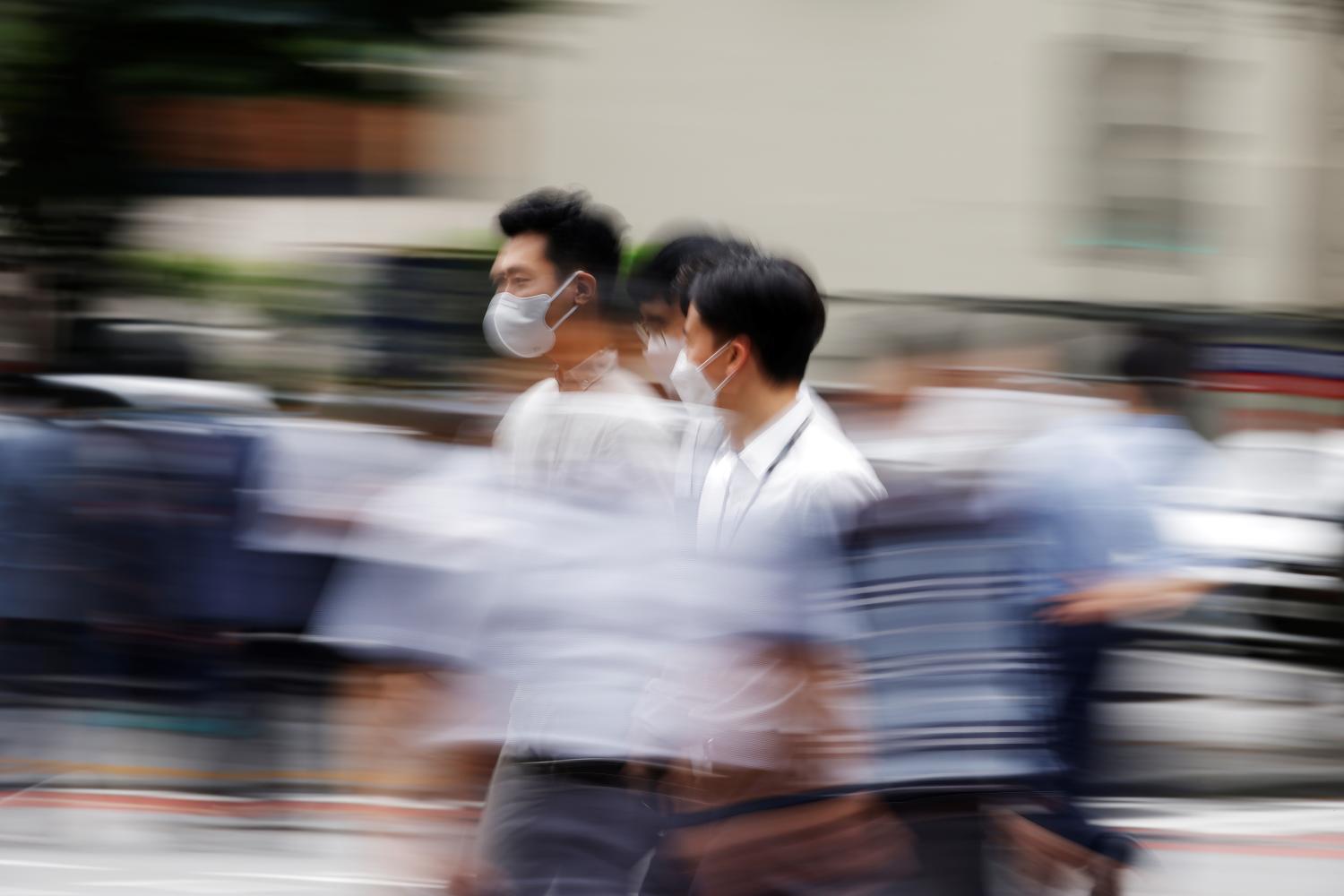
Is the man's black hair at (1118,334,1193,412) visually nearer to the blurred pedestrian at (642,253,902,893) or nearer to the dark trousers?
the blurred pedestrian at (642,253,902,893)

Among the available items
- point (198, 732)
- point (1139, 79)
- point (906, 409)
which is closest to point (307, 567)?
point (198, 732)

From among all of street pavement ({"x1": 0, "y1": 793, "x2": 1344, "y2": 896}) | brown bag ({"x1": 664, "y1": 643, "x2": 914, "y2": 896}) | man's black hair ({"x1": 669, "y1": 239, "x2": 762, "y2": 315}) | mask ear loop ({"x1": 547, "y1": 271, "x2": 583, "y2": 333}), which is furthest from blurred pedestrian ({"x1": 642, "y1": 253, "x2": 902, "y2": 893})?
Result: street pavement ({"x1": 0, "y1": 793, "x2": 1344, "y2": 896})

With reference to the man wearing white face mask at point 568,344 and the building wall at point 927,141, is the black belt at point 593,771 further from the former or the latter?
the building wall at point 927,141

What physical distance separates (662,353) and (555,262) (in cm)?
31

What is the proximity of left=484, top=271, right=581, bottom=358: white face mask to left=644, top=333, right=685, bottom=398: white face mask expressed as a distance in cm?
20

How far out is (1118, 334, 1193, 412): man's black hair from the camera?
3961mm

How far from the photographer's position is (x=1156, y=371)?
4.01 meters

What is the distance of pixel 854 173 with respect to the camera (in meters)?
10.6

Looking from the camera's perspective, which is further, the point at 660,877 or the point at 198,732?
the point at 198,732

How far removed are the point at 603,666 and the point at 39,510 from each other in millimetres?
3180

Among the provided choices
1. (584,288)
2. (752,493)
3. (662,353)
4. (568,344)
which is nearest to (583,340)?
(568,344)

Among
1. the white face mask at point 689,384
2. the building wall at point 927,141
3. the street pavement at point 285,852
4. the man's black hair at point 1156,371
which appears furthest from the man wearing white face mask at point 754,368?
the building wall at point 927,141

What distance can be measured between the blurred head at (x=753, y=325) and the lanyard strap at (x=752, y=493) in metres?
0.12

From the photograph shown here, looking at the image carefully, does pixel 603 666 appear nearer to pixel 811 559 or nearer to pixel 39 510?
pixel 811 559
